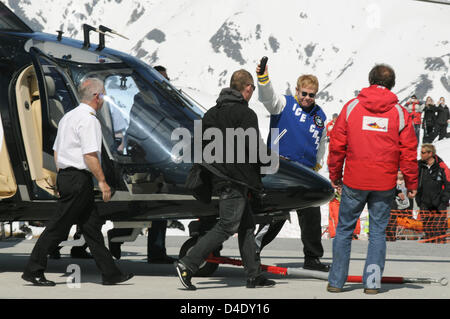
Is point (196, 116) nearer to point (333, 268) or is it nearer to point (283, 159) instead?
point (283, 159)

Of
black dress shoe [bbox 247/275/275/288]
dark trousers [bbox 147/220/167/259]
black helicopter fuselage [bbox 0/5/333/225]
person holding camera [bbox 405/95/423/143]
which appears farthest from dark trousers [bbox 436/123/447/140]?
black dress shoe [bbox 247/275/275/288]

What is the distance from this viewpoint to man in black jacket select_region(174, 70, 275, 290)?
6.85m

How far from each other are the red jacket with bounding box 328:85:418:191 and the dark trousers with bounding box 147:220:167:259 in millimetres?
3176

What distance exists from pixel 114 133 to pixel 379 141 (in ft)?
8.29

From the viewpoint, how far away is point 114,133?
26.0 feet

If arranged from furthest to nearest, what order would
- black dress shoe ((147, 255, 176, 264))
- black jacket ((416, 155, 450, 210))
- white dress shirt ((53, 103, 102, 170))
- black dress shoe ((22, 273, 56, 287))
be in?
1. black jacket ((416, 155, 450, 210))
2. black dress shoe ((147, 255, 176, 264))
3. black dress shoe ((22, 273, 56, 287))
4. white dress shirt ((53, 103, 102, 170))

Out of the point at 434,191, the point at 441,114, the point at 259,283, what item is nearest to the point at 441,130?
the point at 441,114

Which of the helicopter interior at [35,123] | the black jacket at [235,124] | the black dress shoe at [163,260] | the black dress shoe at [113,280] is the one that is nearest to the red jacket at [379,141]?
the black jacket at [235,124]

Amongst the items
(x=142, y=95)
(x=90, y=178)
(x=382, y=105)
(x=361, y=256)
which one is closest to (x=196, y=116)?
(x=142, y=95)

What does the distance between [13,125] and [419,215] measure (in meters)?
8.68

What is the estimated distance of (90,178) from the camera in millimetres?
7156

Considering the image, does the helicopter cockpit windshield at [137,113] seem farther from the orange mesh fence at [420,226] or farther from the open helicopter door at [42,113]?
the orange mesh fence at [420,226]

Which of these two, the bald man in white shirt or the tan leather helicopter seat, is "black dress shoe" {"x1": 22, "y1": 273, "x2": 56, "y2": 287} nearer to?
the bald man in white shirt

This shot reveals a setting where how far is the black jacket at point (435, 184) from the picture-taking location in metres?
14.3
